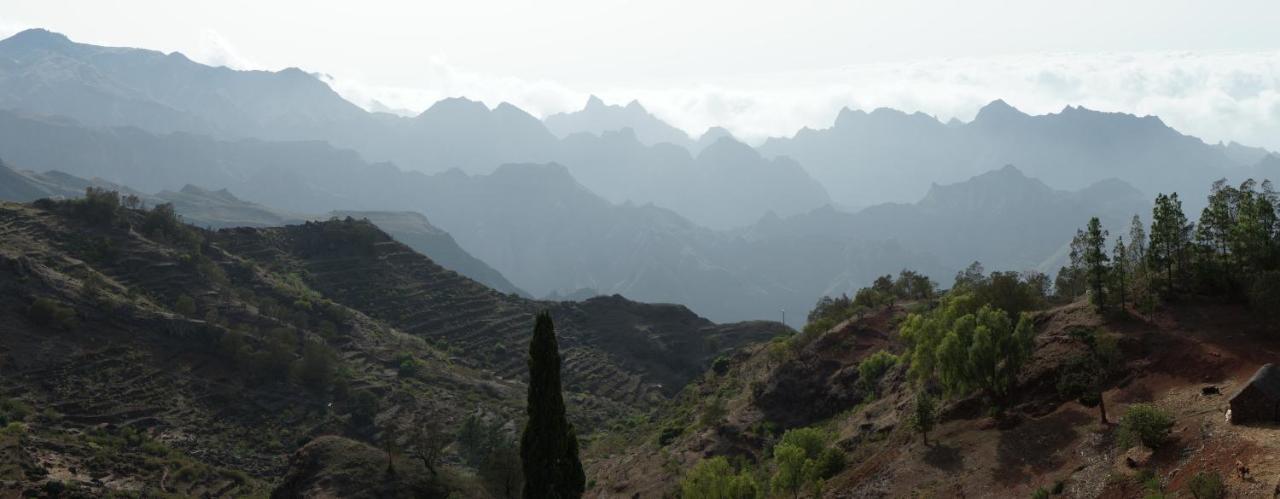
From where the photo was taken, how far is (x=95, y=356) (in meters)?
96.9

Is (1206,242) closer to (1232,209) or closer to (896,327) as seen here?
(1232,209)

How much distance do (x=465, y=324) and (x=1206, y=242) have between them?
413 ft

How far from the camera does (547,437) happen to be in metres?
45.8

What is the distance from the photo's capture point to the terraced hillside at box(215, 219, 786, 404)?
14775cm

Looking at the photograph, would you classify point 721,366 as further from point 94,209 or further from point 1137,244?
point 94,209

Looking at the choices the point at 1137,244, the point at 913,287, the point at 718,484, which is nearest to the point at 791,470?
the point at 718,484

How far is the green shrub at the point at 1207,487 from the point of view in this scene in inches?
1238

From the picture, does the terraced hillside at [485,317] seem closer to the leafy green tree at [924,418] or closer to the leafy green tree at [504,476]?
the leafy green tree at [504,476]

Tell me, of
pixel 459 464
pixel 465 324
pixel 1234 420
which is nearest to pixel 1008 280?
pixel 1234 420

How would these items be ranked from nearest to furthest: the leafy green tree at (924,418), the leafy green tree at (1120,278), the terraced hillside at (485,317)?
the leafy green tree at (924,418) → the leafy green tree at (1120,278) → the terraced hillside at (485,317)

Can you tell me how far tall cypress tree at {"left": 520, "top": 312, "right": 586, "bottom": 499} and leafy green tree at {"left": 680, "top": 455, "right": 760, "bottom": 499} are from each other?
9.70 metres

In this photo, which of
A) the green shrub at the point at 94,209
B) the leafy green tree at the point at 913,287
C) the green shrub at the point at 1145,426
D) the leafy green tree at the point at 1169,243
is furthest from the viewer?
the green shrub at the point at 94,209

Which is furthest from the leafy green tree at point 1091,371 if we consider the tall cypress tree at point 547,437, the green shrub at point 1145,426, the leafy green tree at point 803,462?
the tall cypress tree at point 547,437

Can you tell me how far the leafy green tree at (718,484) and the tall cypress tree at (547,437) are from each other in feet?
31.8
